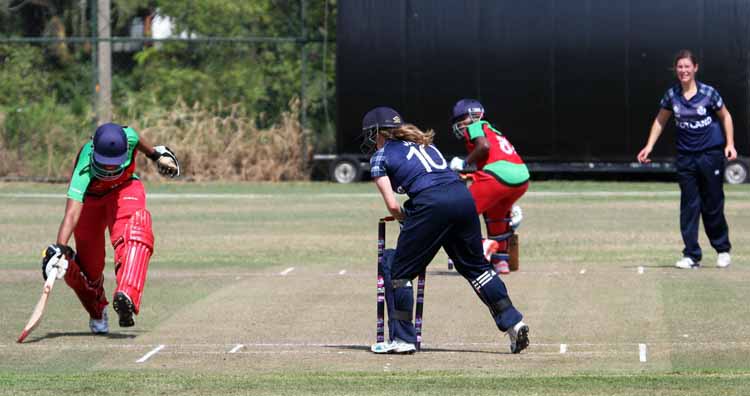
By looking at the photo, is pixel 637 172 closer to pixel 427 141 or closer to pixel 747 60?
pixel 747 60

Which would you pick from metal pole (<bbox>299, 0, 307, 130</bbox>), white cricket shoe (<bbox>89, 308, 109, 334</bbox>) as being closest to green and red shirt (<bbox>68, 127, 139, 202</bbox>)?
white cricket shoe (<bbox>89, 308, 109, 334</bbox>)

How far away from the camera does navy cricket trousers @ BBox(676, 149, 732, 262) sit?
1354cm

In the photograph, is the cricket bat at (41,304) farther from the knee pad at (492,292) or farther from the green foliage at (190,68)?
the green foliage at (190,68)

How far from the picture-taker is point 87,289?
1027cm

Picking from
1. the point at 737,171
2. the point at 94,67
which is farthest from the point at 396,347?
the point at 94,67

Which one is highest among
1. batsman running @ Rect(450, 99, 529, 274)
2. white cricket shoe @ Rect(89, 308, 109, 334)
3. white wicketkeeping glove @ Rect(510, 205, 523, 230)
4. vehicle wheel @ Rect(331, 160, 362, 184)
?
batsman running @ Rect(450, 99, 529, 274)

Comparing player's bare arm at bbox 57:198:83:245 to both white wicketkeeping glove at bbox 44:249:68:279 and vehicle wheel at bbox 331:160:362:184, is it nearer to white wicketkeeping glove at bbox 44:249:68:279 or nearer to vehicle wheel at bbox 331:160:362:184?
white wicketkeeping glove at bbox 44:249:68:279

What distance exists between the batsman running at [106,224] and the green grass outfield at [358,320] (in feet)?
1.16

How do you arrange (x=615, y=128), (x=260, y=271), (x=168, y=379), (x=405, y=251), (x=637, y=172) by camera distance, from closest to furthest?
(x=168, y=379) → (x=405, y=251) → (x=260, y=271) → (x=615, y=128) → (x=637, y=172)

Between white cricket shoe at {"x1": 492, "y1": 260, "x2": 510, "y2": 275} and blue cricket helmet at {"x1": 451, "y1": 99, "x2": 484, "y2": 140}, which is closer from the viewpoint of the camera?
blue cricket helmet at {"x1": 451, "y1": 99, "x2": 484, "y2": 140}

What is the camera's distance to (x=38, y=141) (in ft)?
90.5

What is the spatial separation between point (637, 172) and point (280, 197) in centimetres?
709

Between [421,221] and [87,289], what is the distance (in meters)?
2.64

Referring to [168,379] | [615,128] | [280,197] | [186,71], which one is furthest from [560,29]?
[168,379]
